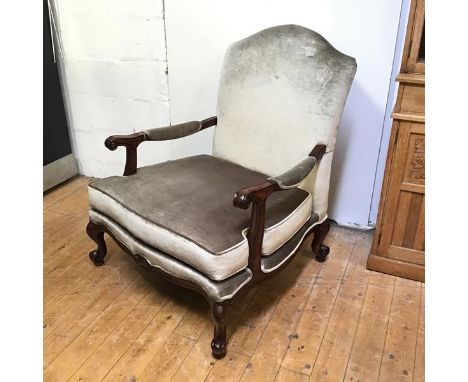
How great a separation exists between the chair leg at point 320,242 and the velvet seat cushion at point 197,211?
0.20 meters

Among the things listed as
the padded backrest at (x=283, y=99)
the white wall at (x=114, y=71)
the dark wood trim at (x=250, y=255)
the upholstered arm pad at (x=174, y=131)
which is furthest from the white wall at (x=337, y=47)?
the dark wood trim at (x=250, y=255)

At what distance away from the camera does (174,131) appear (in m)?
1.96

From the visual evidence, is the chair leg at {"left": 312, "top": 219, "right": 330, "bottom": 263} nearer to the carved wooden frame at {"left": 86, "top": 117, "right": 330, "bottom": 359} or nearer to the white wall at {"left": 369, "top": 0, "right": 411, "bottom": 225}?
the carved wooden frame at {"left": 86, "top": 117, "right": 330, "bottom": 359}

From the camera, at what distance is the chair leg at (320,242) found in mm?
2021

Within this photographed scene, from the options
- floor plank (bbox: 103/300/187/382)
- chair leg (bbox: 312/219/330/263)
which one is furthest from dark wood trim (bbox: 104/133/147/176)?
chair leg (bbox: 312/219/330/263)

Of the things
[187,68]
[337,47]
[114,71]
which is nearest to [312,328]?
[337,47]

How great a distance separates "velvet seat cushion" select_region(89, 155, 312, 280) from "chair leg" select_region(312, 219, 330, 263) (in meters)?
0.20

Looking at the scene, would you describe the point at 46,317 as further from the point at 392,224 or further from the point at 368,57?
the point at 368,57

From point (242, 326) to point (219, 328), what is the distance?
0.22 meters

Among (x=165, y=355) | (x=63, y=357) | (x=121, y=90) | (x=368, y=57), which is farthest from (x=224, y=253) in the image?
(x=121, y=90)

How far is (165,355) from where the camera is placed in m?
1.55

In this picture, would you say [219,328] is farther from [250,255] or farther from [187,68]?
[187,68]

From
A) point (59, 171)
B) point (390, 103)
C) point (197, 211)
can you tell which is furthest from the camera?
point (59, 171)

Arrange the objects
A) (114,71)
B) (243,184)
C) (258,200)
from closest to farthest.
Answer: (258,200) → (243,184) → (114,71)
